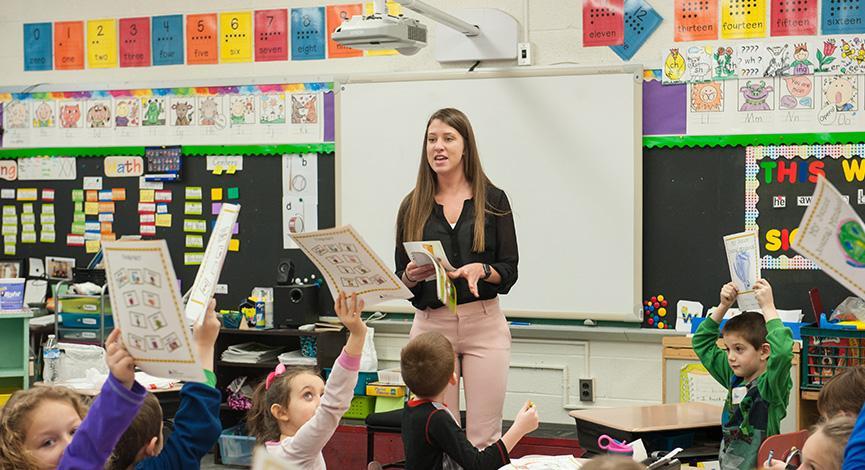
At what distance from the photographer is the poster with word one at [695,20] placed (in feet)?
17.4

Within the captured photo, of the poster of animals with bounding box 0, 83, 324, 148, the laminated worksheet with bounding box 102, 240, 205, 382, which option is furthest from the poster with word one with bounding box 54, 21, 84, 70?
the laminated worksheet with bounding box 102, 240, 205, 382

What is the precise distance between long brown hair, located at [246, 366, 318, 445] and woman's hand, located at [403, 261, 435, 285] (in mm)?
649

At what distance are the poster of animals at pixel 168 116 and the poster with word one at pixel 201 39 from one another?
19cm

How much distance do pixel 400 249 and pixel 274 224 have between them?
2520 millimetres

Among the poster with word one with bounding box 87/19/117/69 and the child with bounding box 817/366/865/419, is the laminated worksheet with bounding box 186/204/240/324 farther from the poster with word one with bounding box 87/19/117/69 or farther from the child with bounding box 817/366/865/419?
the poster with word one with bounding box 87/19/117/69

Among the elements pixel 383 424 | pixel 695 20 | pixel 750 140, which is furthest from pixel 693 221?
pixel 383 424

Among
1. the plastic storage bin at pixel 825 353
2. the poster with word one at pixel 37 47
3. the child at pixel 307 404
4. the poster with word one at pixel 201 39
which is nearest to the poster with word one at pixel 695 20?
the plastic storage bin at pixel 825 353

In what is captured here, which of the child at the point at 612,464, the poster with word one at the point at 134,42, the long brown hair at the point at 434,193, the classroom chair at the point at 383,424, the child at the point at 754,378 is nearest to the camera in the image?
the child at the point at 612,464

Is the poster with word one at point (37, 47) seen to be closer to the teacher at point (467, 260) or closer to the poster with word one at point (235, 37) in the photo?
the poster with word one at point (235, 37)

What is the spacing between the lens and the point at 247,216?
20.6 ft

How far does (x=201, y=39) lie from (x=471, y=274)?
11.2 feet

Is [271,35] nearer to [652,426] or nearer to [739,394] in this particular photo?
[652,426]

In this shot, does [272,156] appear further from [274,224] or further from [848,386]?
[848,386]

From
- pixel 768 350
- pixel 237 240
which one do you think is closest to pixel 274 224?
pixel 237 240
